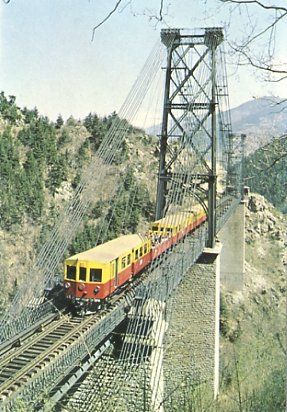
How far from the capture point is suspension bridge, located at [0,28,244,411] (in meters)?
6.18

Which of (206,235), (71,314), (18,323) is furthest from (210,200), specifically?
(18,323)

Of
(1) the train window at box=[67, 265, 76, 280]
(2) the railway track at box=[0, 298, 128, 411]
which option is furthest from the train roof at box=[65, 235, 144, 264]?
(2) the railway track at box=[0, 298, 128, 411]

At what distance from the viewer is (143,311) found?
8914 millimetres

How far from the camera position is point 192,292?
1468cm

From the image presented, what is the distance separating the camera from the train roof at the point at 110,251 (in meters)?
9.03

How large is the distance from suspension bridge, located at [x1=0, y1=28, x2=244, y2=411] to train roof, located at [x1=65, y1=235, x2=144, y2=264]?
2.63 feet

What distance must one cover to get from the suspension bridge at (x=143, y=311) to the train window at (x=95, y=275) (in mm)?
723

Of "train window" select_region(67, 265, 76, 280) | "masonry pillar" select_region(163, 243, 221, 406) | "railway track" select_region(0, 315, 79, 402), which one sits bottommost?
"masonry pillar" select_region(163, 243, 221, 406)

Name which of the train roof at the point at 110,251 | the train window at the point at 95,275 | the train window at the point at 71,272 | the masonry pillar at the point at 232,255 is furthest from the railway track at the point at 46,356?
the masonry pillar at the point at 232,255

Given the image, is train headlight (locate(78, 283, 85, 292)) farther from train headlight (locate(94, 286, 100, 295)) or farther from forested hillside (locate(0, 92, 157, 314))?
forested hillside (locate(0, 92, 157, 314))

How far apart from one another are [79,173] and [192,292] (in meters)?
19.2

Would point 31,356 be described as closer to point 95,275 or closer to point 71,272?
point 95,275

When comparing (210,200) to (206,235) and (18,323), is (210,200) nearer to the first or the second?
(206,235)

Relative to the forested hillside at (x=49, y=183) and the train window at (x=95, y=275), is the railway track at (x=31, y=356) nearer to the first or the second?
the train window at (x=95, y=275)
